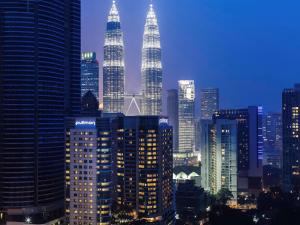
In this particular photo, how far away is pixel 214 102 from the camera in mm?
132625

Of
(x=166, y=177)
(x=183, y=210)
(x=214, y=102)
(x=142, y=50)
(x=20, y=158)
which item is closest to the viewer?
(x=20, y=158)

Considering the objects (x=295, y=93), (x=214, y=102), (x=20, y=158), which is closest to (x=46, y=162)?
(x=20, y=158)

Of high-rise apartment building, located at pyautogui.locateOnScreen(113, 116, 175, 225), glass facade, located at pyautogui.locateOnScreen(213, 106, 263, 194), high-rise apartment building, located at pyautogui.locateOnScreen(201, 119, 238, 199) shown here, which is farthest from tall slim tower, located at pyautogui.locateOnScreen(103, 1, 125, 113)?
high-rise apartment building, located at pyautogui.locateOnScreen(113, 116, 175, 225)

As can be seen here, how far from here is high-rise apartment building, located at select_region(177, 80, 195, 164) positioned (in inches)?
4869

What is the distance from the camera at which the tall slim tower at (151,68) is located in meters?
110

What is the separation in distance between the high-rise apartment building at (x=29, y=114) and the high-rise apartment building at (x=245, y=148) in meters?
30.3

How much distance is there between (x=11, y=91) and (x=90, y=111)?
1085cm

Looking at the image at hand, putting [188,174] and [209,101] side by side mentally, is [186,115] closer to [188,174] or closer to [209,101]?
[209,101]

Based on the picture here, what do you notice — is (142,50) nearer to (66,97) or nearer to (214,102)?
(214,102)

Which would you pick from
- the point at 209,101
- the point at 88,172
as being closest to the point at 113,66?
the point at 209,101

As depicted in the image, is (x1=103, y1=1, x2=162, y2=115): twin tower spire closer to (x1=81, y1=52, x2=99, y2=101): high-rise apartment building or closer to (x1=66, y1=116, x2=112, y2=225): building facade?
(x1=81, y1=52, x2=99, y2=101): high-rise apartment building

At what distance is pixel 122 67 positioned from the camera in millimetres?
111625

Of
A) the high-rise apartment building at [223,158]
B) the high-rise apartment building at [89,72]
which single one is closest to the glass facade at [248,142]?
the high-rise apartment building at [223,158]

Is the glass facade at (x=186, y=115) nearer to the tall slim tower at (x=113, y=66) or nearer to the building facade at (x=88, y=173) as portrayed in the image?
the tall slim tower at (x=113, y=66)
